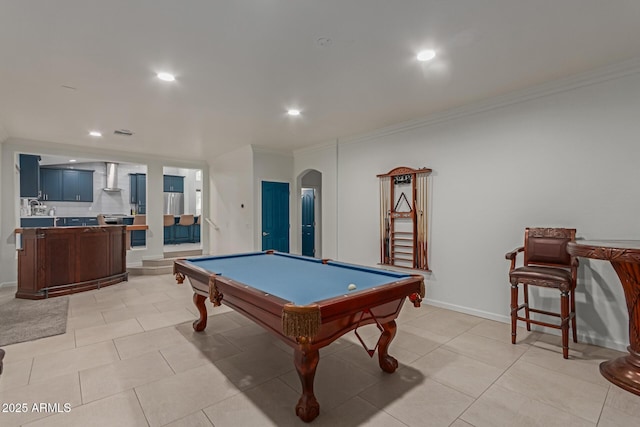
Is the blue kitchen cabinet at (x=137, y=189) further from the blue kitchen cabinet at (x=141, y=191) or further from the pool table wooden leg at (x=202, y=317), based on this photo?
the pool table wooden leg at (x=202, y=317)

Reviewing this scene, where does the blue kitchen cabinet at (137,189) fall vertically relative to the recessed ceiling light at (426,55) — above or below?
below

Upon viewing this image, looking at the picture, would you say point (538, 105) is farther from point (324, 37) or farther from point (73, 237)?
point (73, 237)

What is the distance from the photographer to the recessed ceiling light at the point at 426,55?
262 cm

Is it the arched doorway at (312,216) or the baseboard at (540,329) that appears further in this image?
the arched doorway at (312,216)

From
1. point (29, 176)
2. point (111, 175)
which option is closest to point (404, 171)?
point (29, 176)

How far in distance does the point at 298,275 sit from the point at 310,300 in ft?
2.70

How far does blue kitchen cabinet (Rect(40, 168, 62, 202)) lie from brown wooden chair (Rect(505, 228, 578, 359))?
1164cm

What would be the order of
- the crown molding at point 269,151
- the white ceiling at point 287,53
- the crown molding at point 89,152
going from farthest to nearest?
the crown molding at point 269,151
the crown molding at point 89,152
the white ceiling at point 287,53

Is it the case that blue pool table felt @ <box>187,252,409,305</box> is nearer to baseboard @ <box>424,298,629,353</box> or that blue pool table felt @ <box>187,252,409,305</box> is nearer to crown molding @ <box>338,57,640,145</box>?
baseboard @ <box>424,298,629,353</box>

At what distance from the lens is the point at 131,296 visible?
4.78 m

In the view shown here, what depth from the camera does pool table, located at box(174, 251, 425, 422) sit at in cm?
172

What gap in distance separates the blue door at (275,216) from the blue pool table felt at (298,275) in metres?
2.59

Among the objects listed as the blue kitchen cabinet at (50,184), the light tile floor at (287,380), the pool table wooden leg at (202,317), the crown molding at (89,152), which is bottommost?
the light tile floor at (287,380)

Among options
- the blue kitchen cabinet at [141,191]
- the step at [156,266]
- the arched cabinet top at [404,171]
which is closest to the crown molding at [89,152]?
the step at [156,266]
